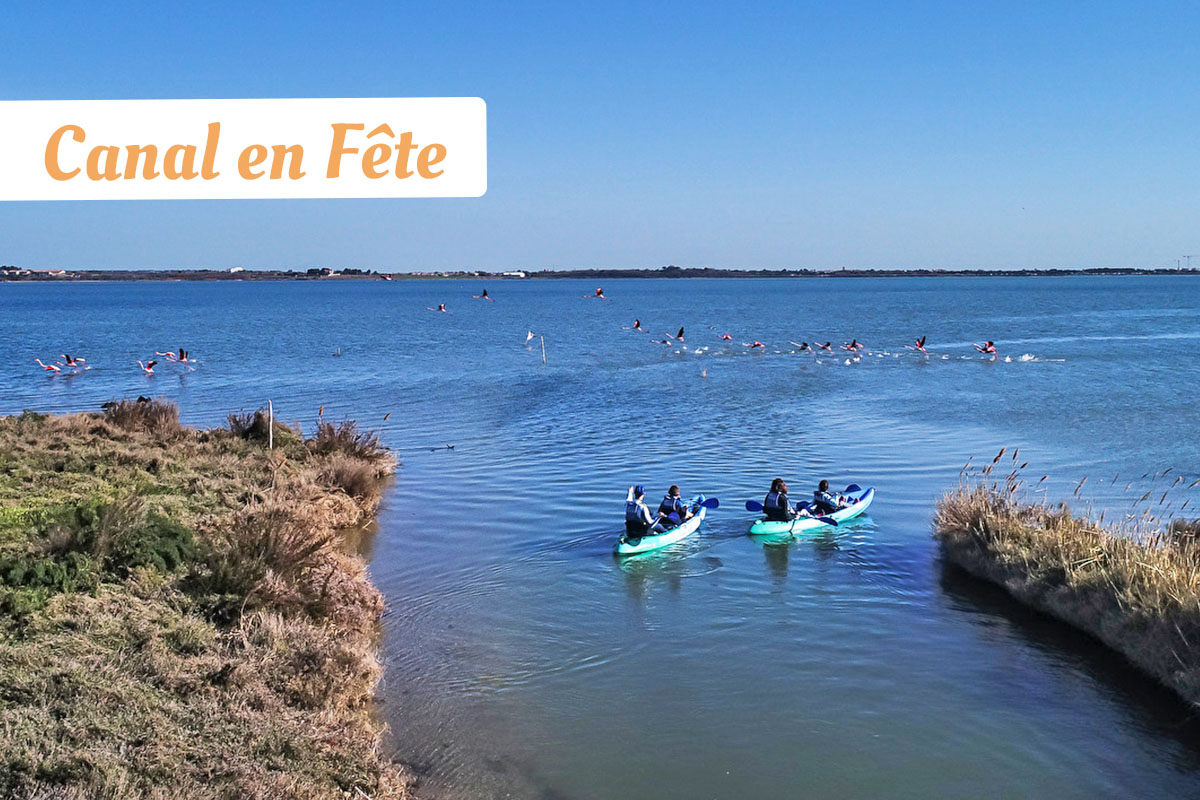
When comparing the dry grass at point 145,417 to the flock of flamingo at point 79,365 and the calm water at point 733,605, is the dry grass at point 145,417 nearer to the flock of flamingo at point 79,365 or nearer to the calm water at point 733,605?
the calm water at point 733,605

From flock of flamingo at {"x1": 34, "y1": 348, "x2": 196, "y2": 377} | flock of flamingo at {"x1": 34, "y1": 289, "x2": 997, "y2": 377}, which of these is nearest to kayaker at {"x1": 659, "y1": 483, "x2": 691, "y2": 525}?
flock of flamingo at {"x1": 34, "y1": 289, "x2": 997, "y2": 377}

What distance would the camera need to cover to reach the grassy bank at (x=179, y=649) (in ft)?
25.5

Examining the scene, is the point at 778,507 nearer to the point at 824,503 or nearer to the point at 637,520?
the point at 824,503

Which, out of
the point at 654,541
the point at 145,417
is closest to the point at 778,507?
the point at 654,541

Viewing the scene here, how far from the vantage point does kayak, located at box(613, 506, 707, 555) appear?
16875 mm

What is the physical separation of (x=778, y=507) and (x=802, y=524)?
0.61 meters

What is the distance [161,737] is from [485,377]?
37.7 meters

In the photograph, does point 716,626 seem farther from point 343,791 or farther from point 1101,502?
point 1101,502

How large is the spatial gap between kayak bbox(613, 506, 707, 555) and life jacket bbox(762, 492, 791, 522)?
1.46 m

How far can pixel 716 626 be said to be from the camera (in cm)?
1363

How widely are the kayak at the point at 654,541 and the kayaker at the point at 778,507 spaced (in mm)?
1456

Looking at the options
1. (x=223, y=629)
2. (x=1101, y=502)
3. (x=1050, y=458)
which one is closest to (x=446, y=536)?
(x=223, y=629)

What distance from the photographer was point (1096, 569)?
1291cm

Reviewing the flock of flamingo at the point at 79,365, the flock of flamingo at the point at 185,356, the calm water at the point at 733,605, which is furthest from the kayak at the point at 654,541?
the flock of flamingo at the point at 79,365
